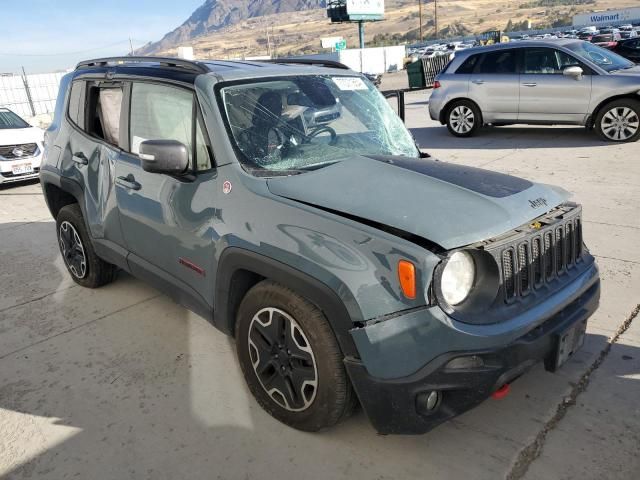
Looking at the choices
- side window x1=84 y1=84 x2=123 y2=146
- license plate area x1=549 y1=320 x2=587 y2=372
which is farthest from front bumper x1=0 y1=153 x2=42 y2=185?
license plate area x1=549 y1=320 x2=587 y2=372

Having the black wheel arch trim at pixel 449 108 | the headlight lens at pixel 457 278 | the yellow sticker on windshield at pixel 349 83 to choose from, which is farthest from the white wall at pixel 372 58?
the headlight lens at pixel 457 278

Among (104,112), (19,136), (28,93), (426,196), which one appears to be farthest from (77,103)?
(28,93)

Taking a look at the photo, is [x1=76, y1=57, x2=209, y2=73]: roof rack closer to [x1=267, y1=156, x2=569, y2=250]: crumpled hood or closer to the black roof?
the black roof

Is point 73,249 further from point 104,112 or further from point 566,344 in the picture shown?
point 566,344

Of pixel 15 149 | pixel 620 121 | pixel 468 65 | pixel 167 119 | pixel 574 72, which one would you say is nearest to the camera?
pixel 167 119

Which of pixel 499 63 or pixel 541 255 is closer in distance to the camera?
pixel 541 255

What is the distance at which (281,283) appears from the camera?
8.16 feet

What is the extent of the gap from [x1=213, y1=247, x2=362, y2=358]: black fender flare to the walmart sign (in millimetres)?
79961

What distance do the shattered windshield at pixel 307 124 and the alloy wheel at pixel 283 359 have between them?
0.78 meters

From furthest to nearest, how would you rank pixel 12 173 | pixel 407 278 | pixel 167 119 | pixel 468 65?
pixel 468 65 → pixel 12 173 → pixel 167 119 → pixel 407 278

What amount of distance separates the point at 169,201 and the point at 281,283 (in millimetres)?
1033

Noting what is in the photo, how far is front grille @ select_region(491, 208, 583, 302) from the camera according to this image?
232cm

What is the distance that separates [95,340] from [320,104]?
2239mm

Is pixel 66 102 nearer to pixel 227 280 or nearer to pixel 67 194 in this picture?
pixel 67 194
